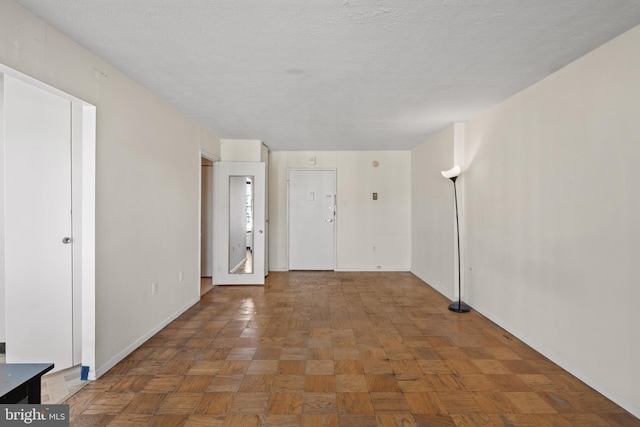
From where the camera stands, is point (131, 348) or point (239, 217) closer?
point (131, 348)

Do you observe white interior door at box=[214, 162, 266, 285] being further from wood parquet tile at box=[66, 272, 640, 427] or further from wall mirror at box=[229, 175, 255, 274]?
wood parquet tile at box=[66, 272, 640, 427]

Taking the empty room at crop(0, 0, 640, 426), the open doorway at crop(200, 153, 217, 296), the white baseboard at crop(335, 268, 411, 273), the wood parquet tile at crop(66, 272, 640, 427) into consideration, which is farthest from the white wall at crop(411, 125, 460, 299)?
the open doorway at crop(200, 153, 217, 296)

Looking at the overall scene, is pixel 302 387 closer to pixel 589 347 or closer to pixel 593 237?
pixel 589 347

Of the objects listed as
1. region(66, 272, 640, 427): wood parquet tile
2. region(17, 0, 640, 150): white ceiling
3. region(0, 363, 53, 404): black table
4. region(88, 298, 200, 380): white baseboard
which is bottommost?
region(66, 272, 640, 427): wood parquet tile

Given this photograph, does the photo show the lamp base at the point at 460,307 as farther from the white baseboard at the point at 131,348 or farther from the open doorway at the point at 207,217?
the open doorway at the point at 207,217

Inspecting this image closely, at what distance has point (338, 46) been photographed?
2.27 metres

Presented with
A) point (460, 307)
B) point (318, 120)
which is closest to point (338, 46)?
point (318, 120)

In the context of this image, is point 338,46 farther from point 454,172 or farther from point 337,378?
point 454,172

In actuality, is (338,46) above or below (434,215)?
above

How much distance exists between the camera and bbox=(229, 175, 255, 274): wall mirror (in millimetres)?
5344

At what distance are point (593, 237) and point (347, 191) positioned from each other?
4.40m

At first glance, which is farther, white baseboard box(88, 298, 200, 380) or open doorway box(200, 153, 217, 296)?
open doorway box(200, 153, 217, 296)

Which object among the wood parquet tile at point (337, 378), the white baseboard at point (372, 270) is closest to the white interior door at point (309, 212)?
the white baseboard at point (372, 270)

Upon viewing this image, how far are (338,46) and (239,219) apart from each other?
3.70 meters
